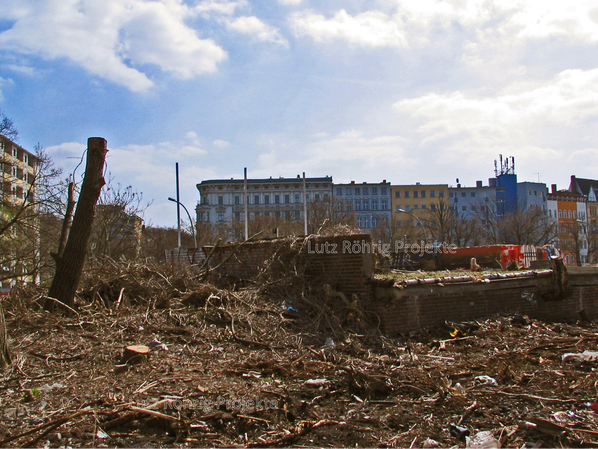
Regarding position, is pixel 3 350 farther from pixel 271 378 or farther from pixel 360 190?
pixel 360 190

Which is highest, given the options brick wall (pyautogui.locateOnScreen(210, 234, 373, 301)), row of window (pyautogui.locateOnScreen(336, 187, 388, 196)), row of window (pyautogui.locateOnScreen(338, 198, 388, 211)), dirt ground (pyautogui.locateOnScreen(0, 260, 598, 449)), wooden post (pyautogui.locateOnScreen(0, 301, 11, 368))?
row of window (pyautogui.locateOnScreen(336, 187, 388, 196))

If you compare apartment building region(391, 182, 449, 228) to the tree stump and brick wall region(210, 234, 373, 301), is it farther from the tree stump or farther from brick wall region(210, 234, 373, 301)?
the tree stump

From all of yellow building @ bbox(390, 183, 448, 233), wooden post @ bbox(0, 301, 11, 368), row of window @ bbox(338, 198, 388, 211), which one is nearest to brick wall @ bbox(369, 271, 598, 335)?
wooden post @ bbox(0, 301, 11, 368)

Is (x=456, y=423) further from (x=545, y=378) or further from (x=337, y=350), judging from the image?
(x=337, y=350)

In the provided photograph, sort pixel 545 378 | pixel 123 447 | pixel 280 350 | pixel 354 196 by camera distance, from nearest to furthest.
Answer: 1. pixel 123 447
2. pixel 545 378
3. pixel 280 350
4. pixel 354 196

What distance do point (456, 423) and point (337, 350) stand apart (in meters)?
3.24

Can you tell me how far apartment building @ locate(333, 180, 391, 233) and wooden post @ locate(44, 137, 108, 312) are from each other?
79.0 meters

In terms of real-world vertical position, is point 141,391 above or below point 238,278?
below

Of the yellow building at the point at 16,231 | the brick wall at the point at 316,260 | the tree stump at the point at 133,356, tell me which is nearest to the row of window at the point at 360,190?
the yellow building at the point at 16,231

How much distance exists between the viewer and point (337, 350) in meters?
7.54

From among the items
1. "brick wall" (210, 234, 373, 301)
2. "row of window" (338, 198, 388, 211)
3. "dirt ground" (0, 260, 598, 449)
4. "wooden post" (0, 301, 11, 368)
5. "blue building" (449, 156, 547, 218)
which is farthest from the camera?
"row of window" (338, 198, 388, 211)

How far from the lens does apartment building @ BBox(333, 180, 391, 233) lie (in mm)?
87312

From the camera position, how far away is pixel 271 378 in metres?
5.91

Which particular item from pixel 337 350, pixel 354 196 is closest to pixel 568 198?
pixel 354 196
